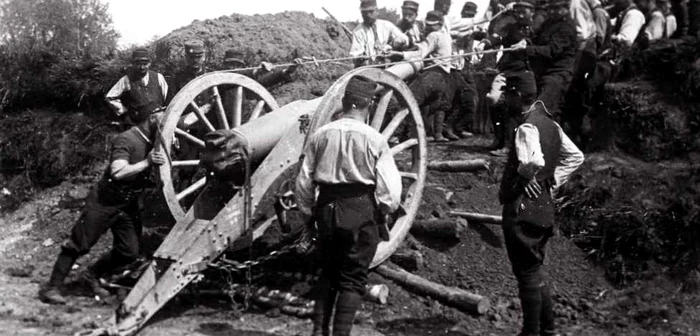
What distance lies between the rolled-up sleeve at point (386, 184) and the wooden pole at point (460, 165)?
11.6ft

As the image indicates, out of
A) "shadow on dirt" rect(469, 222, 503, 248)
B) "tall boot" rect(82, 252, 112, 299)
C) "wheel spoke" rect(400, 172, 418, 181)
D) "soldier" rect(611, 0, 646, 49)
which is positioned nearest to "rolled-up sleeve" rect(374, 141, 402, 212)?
"wheel spoke" rect(400, 172, 418, 181)

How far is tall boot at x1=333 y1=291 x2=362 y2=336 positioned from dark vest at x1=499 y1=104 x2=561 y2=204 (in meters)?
1.32

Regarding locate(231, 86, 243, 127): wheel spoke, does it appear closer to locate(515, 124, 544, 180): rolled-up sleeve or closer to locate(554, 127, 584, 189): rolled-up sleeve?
locate(515, 124, 544, 180): rolled-up sleeve

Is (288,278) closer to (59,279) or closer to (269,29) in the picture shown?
(59,279)

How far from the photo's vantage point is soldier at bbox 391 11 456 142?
934cm

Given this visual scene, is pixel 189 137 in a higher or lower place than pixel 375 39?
lower

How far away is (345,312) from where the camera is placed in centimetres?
506

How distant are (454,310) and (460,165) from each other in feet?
8.42

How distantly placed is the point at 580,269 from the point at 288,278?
8.21 ft

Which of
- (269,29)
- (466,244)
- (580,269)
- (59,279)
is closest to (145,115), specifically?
(59,279)

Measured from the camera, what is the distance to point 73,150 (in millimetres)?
10008

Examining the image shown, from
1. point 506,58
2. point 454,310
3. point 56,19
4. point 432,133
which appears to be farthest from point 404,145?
point 56,19

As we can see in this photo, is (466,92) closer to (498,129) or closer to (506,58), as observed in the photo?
(498,129)

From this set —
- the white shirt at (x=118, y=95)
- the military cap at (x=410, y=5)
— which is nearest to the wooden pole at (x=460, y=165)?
the military cap at (x=410, y=5)
